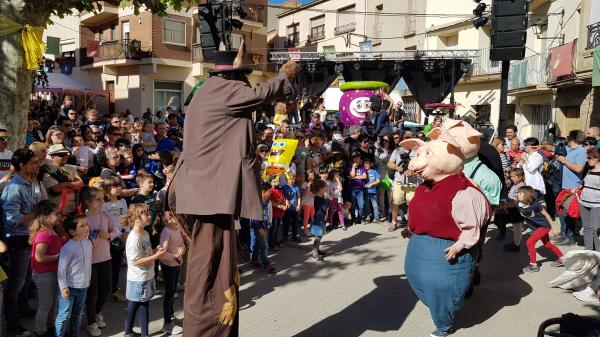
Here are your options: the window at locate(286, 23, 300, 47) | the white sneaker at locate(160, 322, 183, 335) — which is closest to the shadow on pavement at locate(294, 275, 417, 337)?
the white sneaker at locate(160, 322, 183, 335)

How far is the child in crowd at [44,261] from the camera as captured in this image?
386 cm

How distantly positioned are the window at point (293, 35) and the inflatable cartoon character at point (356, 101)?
1495cm

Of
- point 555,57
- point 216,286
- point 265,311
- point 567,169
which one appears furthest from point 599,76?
point 216,286

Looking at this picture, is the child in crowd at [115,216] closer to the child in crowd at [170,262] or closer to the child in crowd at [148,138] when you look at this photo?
the child in crowd at [170,262]

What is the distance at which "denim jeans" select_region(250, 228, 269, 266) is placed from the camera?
617 cm

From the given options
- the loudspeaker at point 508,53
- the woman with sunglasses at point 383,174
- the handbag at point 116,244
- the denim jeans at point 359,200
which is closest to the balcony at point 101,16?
the woman with sunglasses at point 383,174

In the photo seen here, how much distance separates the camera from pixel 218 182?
310cm

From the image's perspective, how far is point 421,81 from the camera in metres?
20.5

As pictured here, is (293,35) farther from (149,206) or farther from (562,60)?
(149,206)

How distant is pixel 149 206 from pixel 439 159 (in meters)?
3.07

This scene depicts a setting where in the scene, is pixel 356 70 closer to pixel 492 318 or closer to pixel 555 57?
pixel 555 57

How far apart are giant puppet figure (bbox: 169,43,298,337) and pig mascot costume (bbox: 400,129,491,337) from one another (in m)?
1.71

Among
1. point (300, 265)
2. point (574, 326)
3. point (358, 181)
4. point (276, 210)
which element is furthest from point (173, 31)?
point (574, 326)

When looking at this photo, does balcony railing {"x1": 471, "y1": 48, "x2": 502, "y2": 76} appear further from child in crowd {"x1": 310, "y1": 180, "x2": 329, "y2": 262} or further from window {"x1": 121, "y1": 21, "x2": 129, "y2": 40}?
child in crowd {"x1": 310, "y1": 180, "x2": 329, "y2": 262}
